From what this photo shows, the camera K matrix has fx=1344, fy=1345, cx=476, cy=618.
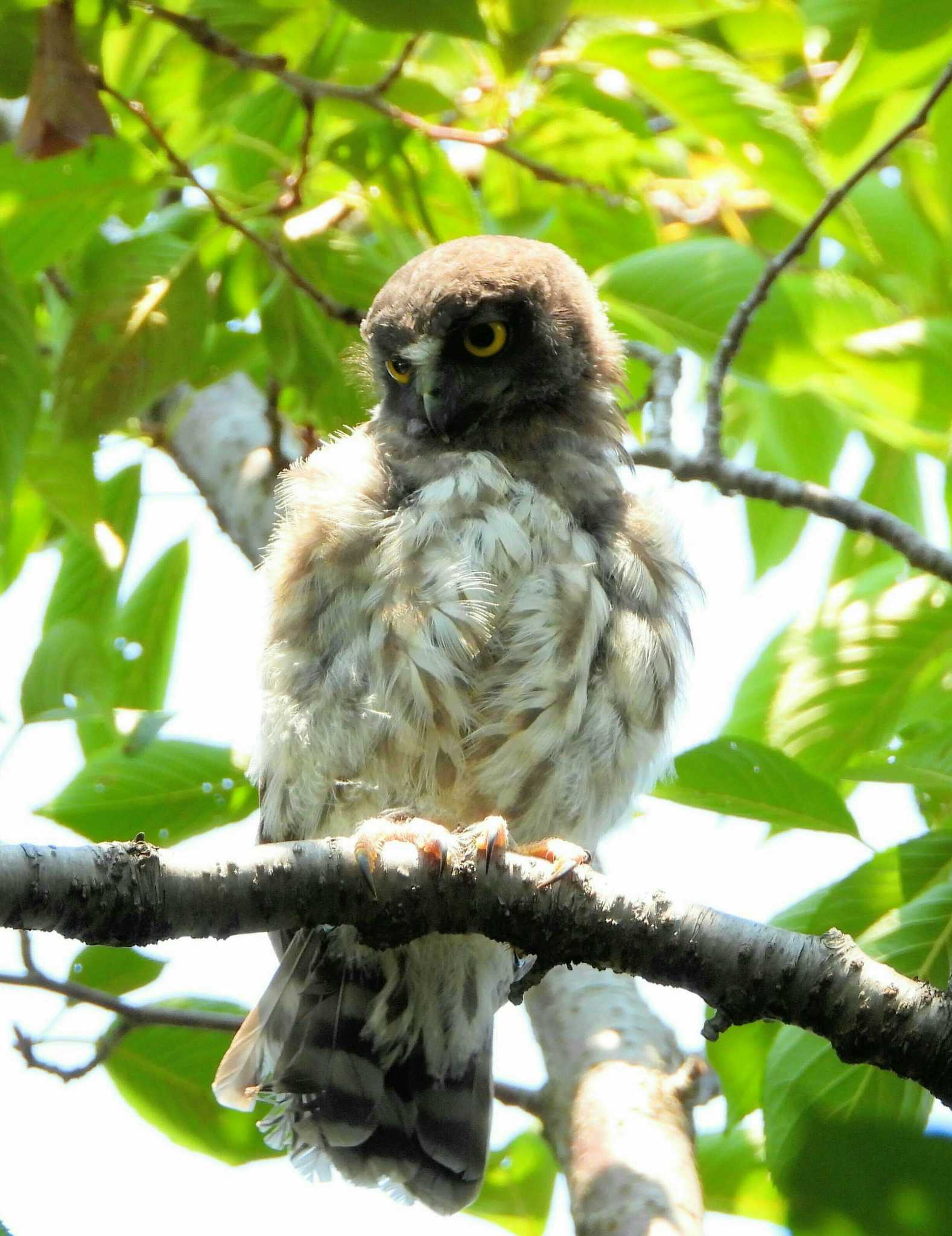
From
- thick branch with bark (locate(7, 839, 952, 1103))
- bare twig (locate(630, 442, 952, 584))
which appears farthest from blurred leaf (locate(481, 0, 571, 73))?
thick branch with bark (locate(7, 839, 952, 1103))

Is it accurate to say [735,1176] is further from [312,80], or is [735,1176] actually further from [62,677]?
[312,80]

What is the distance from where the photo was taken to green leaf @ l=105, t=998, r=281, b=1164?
3.17 metres

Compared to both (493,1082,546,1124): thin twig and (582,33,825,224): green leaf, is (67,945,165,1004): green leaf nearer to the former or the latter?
(493,1082,546,1124): thin twig

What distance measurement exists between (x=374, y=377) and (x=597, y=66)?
3.45 feet

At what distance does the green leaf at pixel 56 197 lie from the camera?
3238mm

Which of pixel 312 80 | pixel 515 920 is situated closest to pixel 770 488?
pixel 312 80

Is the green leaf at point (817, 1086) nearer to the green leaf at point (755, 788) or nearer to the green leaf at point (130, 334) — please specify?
the green leaf at point (755, 788)

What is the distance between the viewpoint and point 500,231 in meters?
3.76

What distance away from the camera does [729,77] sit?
3.45 m

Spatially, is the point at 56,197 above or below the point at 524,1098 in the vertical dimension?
above

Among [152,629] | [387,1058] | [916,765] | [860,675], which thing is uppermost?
[916,765]

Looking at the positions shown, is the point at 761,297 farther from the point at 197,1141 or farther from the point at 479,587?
the point at 197,1141

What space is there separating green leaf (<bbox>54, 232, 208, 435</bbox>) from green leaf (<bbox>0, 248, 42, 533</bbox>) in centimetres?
39

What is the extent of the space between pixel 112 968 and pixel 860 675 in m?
1.97
